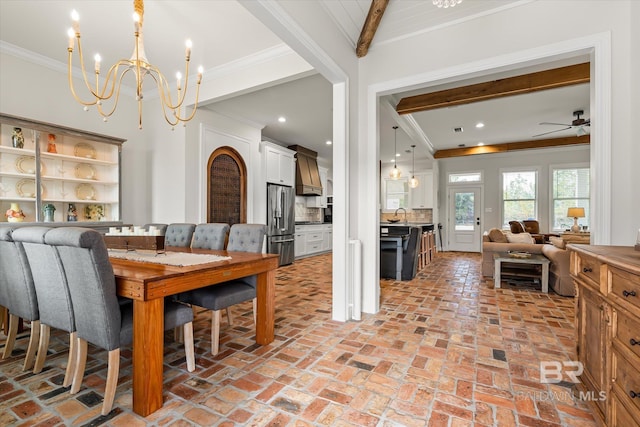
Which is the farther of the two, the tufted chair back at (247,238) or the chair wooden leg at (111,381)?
the tufted chair back at (247,238)

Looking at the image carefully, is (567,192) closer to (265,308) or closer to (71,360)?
(265,308)

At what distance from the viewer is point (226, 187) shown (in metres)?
5.33

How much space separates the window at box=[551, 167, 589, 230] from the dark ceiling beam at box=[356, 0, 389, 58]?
24.9 ft

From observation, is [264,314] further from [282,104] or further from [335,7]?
[282,104]

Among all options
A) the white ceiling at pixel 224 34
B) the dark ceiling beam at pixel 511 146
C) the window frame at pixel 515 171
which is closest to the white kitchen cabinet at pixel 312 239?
the white ceiling at pixel 224 34

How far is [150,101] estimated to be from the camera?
4758 mm

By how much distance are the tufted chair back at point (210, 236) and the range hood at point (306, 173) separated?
434cm

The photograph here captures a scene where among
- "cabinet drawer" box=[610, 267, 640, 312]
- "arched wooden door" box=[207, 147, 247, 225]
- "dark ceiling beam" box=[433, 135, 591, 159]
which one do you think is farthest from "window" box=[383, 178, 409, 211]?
"cabinet drawer" box=[610, 267, 640, 312]

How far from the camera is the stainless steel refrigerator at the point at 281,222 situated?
6059 millimetres

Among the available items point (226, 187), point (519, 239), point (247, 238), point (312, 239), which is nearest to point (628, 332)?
point (247, 238)

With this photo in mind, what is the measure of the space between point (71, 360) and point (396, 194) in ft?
29.2

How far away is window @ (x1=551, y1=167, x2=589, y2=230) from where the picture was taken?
7.66 meters

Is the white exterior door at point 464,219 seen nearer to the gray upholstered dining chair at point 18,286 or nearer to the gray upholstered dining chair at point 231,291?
the gray upholstered dining chair at point 231,291

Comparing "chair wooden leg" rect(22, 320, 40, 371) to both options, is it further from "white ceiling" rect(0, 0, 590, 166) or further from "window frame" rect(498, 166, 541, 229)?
"window frame" rect(498, 166, 541, 229)
